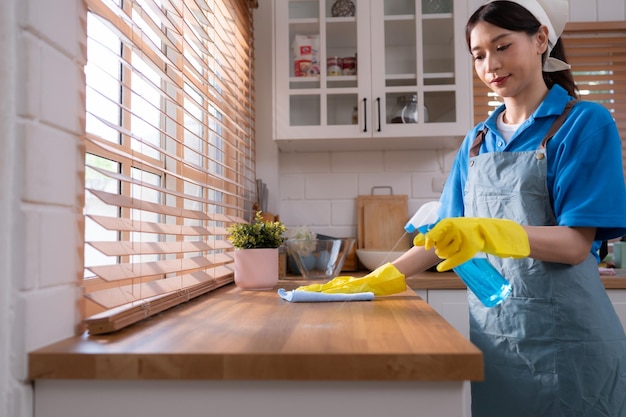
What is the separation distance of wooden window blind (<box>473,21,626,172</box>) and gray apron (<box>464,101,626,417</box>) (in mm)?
1613

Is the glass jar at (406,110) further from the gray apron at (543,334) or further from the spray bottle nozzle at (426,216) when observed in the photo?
the gray apron at (543,334)

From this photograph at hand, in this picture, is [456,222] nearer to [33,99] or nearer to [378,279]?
[378,279]

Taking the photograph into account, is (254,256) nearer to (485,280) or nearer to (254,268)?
(254,268)

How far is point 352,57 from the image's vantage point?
8.00ft

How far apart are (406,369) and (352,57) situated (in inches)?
Result: 74.2

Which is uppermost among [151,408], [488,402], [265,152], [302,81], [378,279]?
[302,81]

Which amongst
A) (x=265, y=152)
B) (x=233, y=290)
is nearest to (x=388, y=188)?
(x=265, y=152)

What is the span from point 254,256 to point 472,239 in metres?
0.73

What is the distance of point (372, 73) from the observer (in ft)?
7.85

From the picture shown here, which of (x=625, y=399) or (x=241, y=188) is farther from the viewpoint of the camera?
(x=241, y=188)

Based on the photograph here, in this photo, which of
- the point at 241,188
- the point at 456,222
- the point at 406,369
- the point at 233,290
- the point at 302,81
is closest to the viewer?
the point at 406,369

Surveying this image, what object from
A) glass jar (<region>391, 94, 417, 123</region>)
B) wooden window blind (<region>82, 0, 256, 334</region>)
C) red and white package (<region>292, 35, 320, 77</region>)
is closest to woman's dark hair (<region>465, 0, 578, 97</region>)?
wooden window blind (<region>82, 0, 256, 334</region>)

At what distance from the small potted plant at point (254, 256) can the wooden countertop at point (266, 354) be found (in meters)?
0.64

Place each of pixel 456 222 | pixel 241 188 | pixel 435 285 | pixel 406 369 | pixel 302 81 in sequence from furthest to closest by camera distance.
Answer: pixel 302 81 → pixel 241 188 → pixel 435 285 → pixel 456 222 → pixel 406 369
